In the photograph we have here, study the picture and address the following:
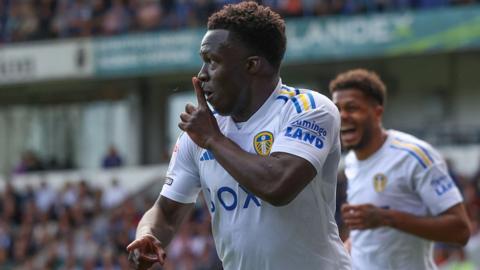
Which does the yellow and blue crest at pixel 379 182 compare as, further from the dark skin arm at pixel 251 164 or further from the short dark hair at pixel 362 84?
the dark skin arm at pixel 251 164

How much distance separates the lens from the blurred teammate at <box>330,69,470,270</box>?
21.7ft

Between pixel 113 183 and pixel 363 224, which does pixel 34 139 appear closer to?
pixel 113 183

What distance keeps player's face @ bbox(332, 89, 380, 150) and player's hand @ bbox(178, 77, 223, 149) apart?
2570 millimetres

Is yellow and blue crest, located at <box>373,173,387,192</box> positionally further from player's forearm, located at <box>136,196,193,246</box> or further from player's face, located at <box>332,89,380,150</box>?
player's forearm, located at <box>136,196,193,246</box>

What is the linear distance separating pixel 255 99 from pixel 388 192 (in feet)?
7.39

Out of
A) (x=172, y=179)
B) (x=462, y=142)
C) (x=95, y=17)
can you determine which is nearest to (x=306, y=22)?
(x=462, y=142)

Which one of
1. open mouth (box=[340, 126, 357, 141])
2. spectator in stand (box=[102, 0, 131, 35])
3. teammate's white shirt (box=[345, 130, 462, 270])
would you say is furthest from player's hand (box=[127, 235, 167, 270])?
spectator in stand (box=[102, 0, 131, 35])

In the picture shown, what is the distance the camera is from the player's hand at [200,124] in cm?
473

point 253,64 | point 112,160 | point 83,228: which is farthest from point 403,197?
point 112,160

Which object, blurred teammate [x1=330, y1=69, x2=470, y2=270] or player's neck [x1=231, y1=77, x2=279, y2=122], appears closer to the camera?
player's neck [x1=231, y1=77, x2=279, y2=122]

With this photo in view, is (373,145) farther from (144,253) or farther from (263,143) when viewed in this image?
(144,253)

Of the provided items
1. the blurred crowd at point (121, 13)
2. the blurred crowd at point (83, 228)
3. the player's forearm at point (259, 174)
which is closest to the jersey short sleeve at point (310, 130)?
the player's forearm at point (259, 174)

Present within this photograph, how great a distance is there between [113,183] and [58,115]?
8045mm

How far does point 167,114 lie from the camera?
28797 mm
